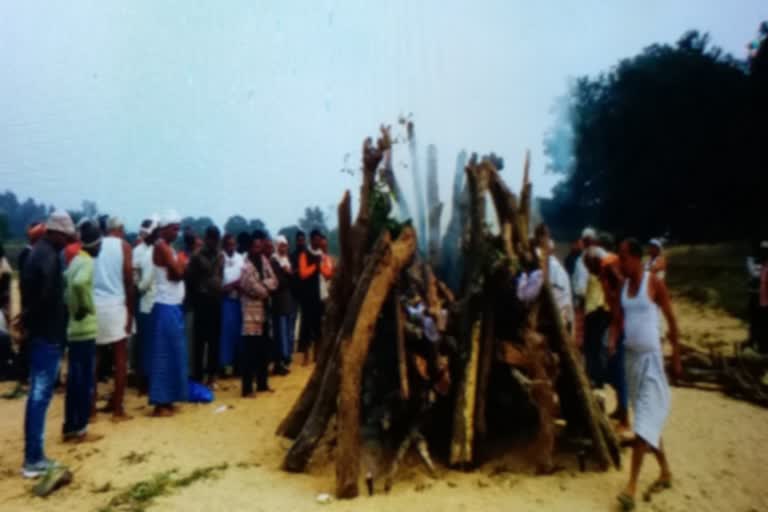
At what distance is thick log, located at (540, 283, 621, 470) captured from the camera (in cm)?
601

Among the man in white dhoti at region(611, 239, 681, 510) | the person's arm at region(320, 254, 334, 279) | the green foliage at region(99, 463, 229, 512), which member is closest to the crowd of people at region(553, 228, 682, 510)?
the man in white dhoti at region(611, 239, 681, 510)

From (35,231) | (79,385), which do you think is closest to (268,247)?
(35,231)

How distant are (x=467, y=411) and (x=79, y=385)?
13.2ft

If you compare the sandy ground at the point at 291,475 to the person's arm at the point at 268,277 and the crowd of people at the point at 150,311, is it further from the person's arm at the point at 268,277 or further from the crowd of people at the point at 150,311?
the person's arm at the point at 268,277

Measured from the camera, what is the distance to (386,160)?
7766 mm

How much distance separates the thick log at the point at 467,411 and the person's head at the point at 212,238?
4555 millimetres

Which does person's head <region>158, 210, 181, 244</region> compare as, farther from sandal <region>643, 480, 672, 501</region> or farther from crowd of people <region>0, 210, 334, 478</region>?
sandal <region>643, 480, 672, 501</region>

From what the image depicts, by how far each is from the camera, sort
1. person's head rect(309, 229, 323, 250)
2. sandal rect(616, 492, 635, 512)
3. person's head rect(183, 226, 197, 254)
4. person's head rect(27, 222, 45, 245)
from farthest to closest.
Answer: person's head rect(309, 229, 323, 250) → person's head rect(183, 226, 197, 254) → person's head rect(27, 222, 45, 245) → sandal rect(616, 492, 635, 512)

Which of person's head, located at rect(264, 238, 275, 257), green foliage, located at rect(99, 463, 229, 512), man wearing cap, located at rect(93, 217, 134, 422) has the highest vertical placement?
person's head, located at rect(264, 238, 275, 257)

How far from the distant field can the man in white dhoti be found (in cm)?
1361

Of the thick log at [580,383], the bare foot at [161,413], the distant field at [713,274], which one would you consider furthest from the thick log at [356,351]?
the distant field at [713,274]

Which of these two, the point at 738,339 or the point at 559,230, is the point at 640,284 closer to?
the point at 738,339

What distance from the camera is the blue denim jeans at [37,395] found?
5680 millimetres

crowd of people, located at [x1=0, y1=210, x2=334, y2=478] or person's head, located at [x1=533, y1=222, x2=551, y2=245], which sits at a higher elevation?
person's head, located at [x1=533, y1=222, x2=551, y2=245]
